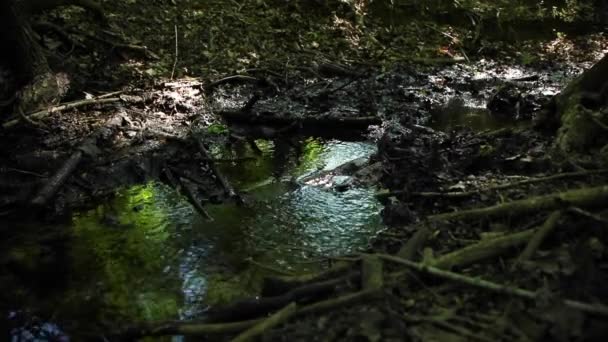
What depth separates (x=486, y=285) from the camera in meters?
3.43

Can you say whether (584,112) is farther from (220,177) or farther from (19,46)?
(19,46)

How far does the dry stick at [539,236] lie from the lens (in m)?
3.68

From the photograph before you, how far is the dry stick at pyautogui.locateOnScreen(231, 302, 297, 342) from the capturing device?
3450mm

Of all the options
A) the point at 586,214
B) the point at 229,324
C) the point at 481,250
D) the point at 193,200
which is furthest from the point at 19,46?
the point at 586,214

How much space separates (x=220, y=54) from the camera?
11.3 meters

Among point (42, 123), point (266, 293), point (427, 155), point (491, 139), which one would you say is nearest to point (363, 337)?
point (266, 293)

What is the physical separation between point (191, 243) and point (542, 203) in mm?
3369

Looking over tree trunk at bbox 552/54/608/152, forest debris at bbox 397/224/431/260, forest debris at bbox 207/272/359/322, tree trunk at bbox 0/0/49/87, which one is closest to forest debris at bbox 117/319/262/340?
forest debris at bbox 207/272/359/322

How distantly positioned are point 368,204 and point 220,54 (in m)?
5.89

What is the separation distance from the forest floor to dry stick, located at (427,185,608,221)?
→ 0.01 metres

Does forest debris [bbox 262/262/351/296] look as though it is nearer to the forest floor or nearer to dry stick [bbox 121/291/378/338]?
the forest floor

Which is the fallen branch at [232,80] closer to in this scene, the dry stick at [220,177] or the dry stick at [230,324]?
the dry stick at [220,177]

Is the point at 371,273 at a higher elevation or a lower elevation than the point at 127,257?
higher

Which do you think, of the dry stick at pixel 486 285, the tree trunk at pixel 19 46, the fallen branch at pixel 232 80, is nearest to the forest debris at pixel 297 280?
the dry stick at pixel 486 285
